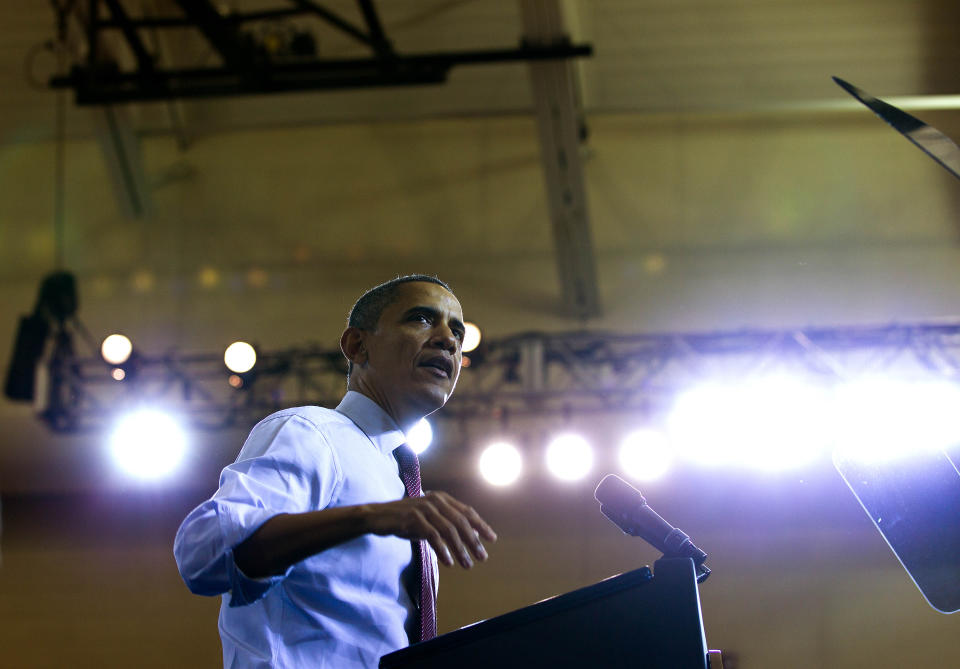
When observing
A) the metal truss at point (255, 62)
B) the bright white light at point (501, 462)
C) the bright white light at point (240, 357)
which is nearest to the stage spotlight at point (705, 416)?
the bright white light at point (501, 462)

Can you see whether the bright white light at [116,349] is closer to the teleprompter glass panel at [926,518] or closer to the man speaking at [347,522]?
the man speaking at [347,522]

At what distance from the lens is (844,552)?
7352 millimetres

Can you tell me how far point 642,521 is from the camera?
1381 mm

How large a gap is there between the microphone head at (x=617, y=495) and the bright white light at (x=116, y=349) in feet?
19.0

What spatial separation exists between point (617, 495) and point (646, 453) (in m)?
5.51

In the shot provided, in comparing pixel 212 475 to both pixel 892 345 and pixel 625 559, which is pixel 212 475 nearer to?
pixel 625 559

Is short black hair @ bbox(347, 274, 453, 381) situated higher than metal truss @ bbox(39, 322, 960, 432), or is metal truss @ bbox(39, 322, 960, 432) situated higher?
metal truss @ bbox(39, 322, 960, 432)

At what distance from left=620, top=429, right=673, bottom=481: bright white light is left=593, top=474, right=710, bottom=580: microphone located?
544cm

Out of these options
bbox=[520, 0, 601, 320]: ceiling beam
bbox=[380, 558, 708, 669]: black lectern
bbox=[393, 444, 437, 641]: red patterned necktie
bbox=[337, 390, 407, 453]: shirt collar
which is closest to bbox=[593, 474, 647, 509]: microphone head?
bbox=[380, 558, 708, 669]: black lectern

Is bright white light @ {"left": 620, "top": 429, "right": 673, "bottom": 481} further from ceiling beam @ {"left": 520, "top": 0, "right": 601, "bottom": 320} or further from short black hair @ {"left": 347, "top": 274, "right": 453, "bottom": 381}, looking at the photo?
short black hair @ {"left": 347, "top": 274, "right": 453, "bottom": 381}

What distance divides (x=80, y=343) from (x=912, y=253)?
243 inches

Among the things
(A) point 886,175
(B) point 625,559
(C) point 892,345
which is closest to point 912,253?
(A) point 886,175

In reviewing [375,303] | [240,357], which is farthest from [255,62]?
[375,303]

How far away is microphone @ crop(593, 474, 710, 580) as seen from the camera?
1.32 m
